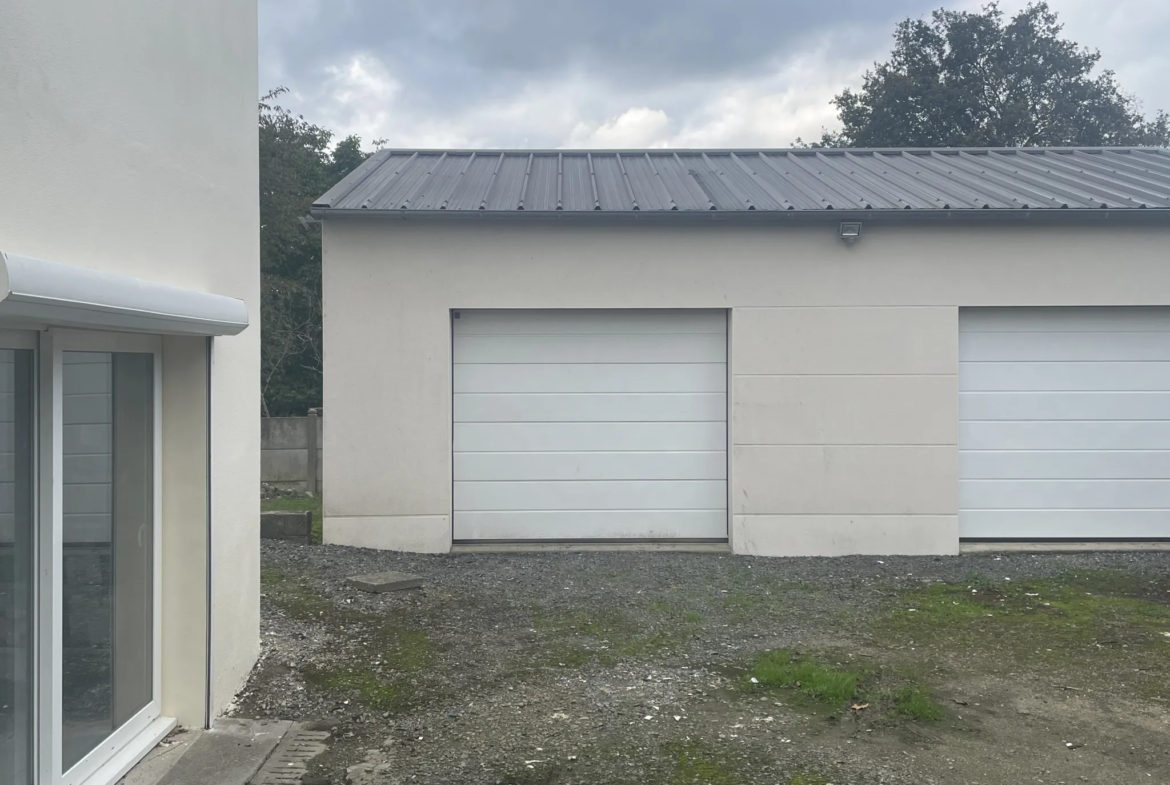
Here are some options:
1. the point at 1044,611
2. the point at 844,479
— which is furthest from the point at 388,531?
the point at 1044,611

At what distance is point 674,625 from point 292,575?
335cm

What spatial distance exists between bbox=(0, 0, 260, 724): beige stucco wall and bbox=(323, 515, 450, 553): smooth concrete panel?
3123 mm

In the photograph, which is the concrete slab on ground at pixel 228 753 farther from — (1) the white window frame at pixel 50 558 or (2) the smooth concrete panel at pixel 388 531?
(2) the smooth concrete panel at pixel 388 531

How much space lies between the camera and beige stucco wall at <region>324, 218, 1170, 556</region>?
856 cm

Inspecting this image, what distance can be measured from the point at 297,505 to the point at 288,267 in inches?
513

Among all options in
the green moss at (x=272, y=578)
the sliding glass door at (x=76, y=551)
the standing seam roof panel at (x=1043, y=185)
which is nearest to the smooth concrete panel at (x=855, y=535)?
the standing seam roof panel at (x=1043, y=185)

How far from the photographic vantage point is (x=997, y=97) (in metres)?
32.8

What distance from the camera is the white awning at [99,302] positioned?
2512 mm

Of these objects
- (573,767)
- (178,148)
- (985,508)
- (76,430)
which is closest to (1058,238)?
(985,508)

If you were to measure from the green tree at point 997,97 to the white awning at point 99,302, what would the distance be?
3198 centimetres

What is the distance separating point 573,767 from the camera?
4.06 m

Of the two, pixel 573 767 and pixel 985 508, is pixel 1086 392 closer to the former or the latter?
pixel 985 508

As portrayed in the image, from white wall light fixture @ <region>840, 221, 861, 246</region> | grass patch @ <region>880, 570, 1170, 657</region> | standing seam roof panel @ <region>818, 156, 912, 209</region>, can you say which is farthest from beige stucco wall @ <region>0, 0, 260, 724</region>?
standing seam roof panel @ <region>818, 156, 912, 209</region>

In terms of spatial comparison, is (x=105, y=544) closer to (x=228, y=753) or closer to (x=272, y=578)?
(x=228, y=753)
